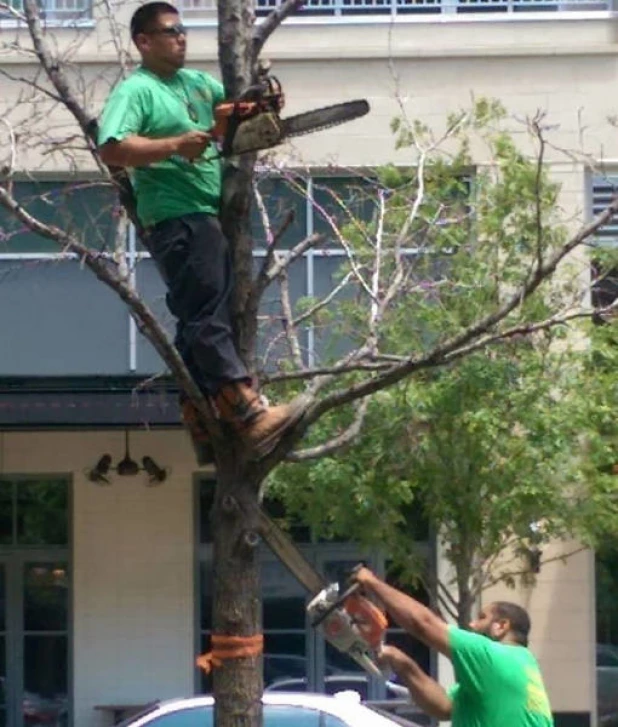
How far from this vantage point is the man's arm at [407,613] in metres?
5.33

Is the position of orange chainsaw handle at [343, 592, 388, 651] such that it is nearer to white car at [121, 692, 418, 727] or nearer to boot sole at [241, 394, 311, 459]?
boot sole at [241, 394, 311, 459]

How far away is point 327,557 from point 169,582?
1.51 m

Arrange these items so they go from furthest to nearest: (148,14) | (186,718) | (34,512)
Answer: (34,512) → (186,718) → (148,14)

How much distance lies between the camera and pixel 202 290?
5.73m

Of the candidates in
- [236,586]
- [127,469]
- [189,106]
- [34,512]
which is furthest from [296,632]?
[189,106]

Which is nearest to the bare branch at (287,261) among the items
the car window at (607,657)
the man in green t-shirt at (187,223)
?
the man in green t-shirt at (187,223)

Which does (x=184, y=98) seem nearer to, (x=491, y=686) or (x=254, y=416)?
(x=254, y=416)

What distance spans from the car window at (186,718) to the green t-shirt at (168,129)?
5630mm

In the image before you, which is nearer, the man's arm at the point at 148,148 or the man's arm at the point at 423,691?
the man's arm at the point at 148,148

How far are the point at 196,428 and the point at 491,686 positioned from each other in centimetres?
125

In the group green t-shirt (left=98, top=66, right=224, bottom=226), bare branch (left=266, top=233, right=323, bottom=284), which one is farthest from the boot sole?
green t-shirt (left=98, top=66, right=224, bottom=226)

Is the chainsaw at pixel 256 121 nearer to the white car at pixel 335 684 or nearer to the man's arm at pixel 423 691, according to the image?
the man's arm at pixel 423 691

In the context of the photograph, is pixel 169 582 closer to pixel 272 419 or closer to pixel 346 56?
pixel 346 56

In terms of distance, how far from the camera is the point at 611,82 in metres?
17.0
